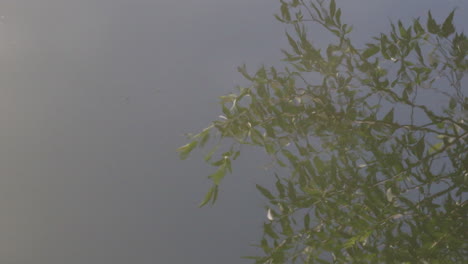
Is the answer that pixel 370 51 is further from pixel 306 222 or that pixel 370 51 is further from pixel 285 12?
pixel 306 222

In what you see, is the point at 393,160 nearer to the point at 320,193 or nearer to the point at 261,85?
the point at 320,193

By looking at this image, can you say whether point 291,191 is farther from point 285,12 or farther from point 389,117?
point 285,12

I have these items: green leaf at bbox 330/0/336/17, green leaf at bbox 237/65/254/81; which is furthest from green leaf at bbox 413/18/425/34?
green leaf at bbox 237/65/254/81

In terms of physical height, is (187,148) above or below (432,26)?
below

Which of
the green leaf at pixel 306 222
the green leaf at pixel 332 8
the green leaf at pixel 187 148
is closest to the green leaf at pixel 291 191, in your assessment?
the green leaf at pixel 306 222

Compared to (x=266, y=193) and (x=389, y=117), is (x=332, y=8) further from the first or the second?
(x=266, y=193)

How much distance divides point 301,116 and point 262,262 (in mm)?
229

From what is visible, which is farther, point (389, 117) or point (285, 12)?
point (285, 12)

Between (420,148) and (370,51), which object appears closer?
(420,148)

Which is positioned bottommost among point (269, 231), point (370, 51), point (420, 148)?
point (269, 231)

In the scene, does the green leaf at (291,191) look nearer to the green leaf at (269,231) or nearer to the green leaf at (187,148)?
the green leaf at (269,231)

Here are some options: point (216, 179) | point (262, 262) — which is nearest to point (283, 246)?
point (262, 262)

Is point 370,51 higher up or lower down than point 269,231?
higher up

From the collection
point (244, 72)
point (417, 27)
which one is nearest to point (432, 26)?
point (417, 27)
